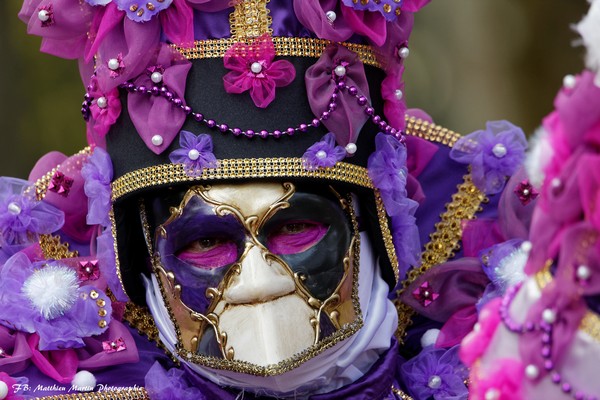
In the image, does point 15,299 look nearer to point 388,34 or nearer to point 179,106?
point 179,106

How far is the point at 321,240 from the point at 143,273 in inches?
17.4

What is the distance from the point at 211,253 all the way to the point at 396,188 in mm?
443

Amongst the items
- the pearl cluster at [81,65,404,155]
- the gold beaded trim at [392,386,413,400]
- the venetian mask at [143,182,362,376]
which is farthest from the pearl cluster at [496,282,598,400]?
the gold beaded trim at [392,386,413,400]

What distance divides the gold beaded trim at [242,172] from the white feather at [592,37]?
1073 mm

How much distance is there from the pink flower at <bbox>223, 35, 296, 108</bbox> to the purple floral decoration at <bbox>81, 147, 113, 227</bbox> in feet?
1.12

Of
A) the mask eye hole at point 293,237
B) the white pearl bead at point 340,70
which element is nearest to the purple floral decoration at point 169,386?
the mask eye hole at point 293,237

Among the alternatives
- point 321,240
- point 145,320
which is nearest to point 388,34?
point 321,240

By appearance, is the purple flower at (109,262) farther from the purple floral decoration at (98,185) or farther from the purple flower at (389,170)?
the purple flower at (389,170)

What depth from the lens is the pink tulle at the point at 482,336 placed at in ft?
5.05

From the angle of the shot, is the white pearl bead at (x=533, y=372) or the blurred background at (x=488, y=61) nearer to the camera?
the white pearl bead at (x=533, y=372)

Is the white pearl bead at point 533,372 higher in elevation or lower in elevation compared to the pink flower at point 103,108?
higher

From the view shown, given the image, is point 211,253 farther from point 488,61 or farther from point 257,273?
point 488,61

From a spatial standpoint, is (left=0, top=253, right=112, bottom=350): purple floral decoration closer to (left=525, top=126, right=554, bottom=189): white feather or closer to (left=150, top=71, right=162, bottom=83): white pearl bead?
(left=150, top=71, right=162, bottom=83): white pearl bead

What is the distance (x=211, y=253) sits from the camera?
2.46m
